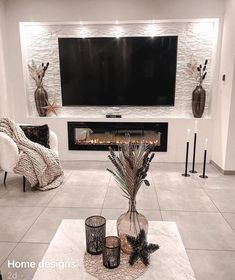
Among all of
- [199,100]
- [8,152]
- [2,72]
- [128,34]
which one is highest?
[128,34]

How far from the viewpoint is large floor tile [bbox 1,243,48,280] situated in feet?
5.65

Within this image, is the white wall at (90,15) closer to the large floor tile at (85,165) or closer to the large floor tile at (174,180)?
the large floor tile at (85,165)

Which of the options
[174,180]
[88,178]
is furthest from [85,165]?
[174,180]

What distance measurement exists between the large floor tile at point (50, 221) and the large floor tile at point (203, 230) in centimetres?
83

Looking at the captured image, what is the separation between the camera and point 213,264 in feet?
5.99

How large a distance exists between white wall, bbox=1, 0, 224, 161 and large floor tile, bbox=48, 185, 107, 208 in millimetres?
1462

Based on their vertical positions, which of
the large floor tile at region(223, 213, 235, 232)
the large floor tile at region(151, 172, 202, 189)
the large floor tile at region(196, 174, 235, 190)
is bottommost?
the large floor tile at region(196, 174, 235, 190)

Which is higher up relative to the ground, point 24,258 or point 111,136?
point 111,136

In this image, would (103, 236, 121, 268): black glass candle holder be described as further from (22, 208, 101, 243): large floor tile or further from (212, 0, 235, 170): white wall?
(212, 0, 235, 170): white wall

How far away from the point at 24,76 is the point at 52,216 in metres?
2.79

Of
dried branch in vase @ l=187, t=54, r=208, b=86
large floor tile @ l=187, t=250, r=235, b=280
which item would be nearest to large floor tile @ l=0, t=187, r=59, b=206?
large floor tile @ l=187, t=250, r=235, b=280

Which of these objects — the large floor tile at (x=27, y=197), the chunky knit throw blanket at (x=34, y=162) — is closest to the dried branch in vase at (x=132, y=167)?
the large floor tile at (x=27, y=197)

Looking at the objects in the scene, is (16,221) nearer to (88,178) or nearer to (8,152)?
(8,152)

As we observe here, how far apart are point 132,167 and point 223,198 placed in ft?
6.84
